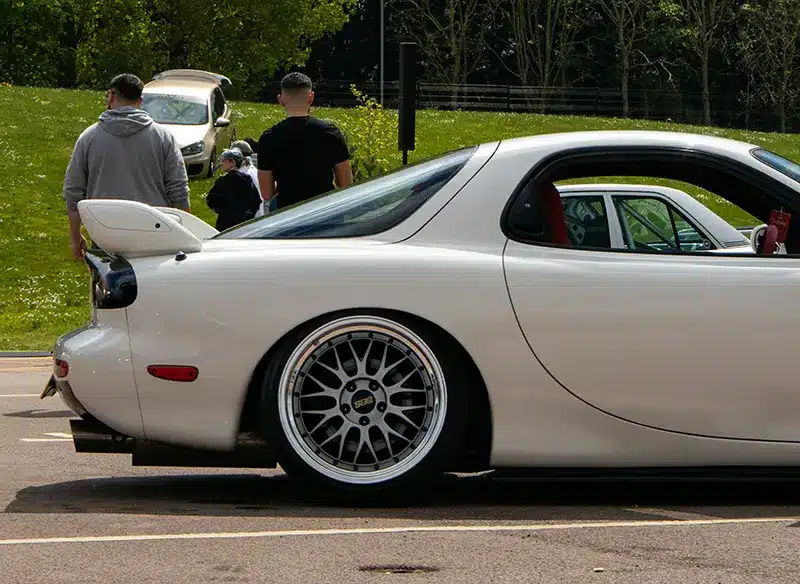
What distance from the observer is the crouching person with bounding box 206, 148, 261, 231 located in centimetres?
1434

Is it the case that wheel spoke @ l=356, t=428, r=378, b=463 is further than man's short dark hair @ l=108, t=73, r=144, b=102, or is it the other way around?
man's short dark hair @ l=108, t=73, r=144, b=102

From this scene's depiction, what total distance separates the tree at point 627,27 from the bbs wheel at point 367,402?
54507 mm

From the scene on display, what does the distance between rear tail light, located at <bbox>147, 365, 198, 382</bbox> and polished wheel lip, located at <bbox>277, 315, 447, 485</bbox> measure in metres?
0.33

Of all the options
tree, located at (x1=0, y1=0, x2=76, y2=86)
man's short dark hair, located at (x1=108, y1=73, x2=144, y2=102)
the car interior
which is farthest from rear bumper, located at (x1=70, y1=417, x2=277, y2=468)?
tree, located at (x1=0, y1=0, x2=76, y2=86)

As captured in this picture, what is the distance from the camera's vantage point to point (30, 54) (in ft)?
207

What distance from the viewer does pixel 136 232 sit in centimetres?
638

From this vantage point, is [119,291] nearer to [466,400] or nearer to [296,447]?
[296,447]

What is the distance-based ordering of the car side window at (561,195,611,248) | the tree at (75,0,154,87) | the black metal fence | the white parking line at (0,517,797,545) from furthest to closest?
the black metal fence
the tree at (75,0,154,87)
the car side window at (561,195,611,248)
the white parking line at (0,517,797,545)

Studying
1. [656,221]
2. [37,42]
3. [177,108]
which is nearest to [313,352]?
[656,221]

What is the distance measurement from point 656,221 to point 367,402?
4.82 metres

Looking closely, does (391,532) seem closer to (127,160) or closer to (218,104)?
(127,160)

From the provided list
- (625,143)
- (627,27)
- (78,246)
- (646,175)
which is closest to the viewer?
(625,143)

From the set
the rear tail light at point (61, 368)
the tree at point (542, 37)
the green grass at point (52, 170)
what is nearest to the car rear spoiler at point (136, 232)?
the rear tail light at point (61, 368)

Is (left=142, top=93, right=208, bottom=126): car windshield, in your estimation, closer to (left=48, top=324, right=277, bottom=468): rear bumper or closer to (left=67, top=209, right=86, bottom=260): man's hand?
(left=67, top=209, right=86, bottom=260): man's hand
